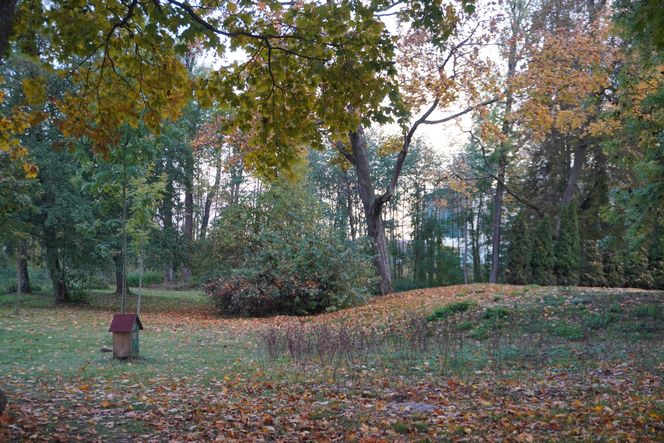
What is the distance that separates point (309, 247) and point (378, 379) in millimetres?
12537

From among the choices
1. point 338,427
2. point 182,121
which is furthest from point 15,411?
point 182,121

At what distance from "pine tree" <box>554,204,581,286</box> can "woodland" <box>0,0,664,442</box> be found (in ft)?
0.31

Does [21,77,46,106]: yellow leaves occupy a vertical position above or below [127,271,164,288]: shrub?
above

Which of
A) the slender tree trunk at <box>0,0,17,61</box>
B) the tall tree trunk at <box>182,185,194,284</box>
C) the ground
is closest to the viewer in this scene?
the slender tree trunk at <box>0,0,17,61</box>

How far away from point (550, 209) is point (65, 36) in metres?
28.0

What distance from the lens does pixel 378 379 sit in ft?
A: 24.2

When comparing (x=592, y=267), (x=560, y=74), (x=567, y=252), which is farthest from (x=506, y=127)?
(x=592, y=267)

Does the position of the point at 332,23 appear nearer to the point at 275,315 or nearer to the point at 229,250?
the point at 275,315

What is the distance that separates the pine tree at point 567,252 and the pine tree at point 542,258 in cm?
50

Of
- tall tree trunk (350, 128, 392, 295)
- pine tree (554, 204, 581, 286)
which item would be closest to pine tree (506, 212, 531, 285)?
pine tree (554, 204, 581, 286)

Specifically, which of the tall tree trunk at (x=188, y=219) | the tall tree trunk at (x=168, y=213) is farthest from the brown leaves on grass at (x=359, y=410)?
the tall tree trunk at (x=188, y=219)

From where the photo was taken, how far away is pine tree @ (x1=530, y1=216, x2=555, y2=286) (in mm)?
24688

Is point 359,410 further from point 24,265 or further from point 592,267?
point 592,267

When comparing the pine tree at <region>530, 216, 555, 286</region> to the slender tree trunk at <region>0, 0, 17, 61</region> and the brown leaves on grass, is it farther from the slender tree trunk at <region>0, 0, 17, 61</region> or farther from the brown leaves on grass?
the slender tree trunk at <region>0, 0, 17, 61</region>
